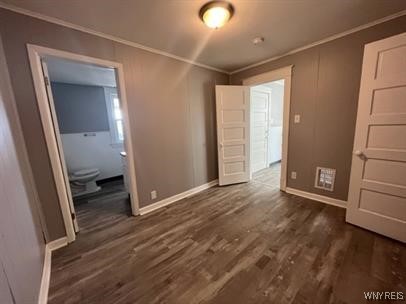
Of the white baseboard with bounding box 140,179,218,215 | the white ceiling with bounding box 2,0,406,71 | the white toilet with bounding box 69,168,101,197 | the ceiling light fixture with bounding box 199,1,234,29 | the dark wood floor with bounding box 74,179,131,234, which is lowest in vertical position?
the dark wood floor with bounding box 74,179,131,234

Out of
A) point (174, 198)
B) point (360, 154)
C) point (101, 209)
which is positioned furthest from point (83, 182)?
point (360, 154)

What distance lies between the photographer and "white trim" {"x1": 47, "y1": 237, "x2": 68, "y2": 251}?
75.2 inches

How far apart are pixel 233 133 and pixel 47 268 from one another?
10.2 feet

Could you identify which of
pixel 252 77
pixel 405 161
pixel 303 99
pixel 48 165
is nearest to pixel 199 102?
pixel 252 77

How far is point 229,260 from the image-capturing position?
1.68 m

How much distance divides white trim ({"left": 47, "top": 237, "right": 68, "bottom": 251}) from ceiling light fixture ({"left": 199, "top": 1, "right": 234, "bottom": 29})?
9.29ft

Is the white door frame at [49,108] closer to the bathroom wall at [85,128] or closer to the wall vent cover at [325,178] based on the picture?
the bathroom wall at [85,128]

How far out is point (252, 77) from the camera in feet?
10.9

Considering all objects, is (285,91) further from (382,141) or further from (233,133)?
(382,141)

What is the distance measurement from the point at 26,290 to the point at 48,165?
3.81 ft

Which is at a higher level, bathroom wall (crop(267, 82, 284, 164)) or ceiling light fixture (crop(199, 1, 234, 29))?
ceiling light fixture (crop(199, 1, 234, 29))

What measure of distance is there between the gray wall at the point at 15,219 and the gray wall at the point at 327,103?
10.9 ft

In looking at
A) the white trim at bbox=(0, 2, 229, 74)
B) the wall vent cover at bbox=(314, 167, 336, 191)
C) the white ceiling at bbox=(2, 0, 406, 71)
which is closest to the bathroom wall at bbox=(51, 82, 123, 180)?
the white trim at bbox=(0, 2, 229, 74)

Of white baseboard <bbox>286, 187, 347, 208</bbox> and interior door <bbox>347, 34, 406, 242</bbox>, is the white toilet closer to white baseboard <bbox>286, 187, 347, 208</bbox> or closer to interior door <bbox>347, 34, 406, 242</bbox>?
white baseboard <bbox>286, 187, 347, 208</bbox>
